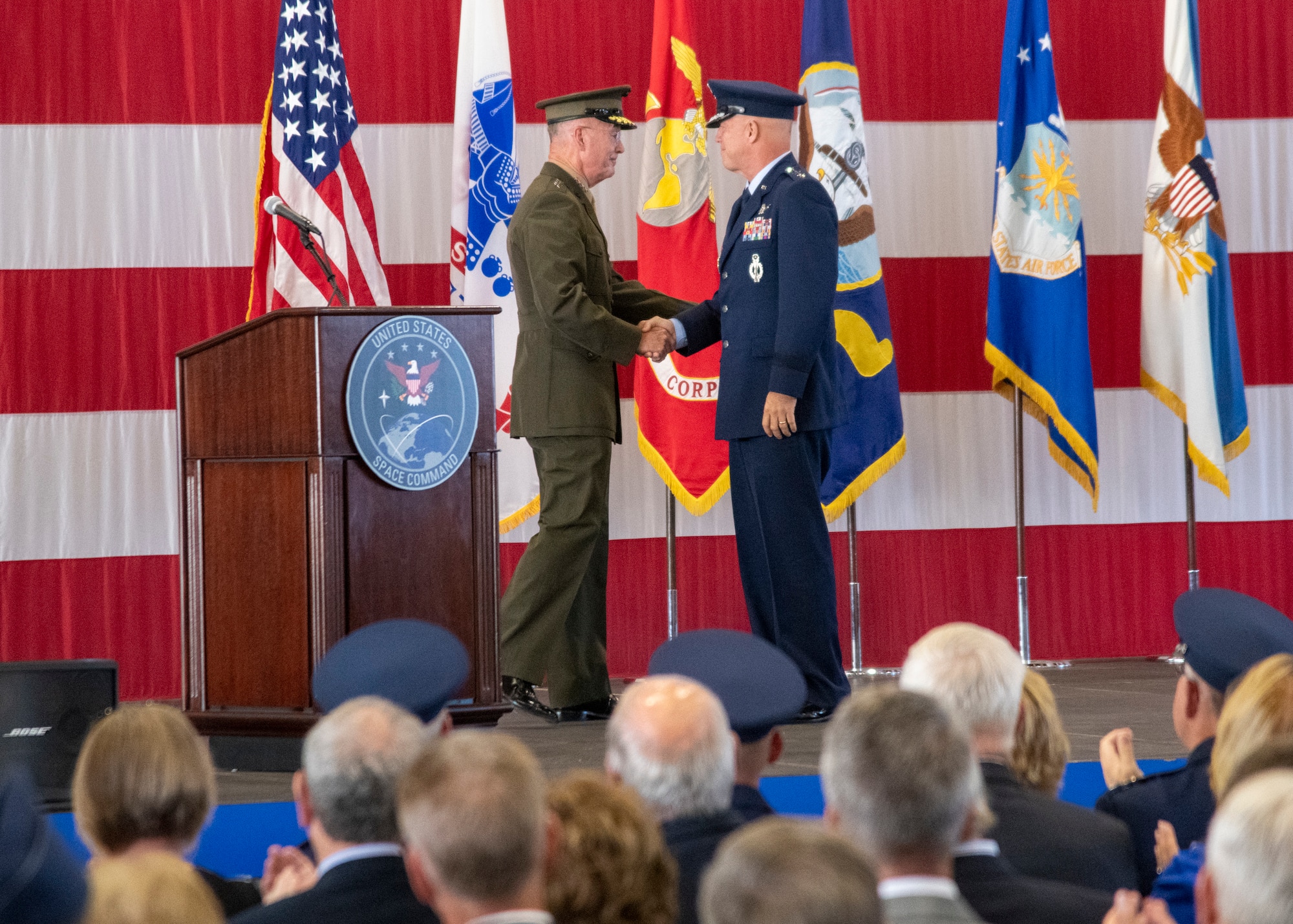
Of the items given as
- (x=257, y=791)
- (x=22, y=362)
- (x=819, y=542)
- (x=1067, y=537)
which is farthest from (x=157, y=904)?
(x=1067, y=537)

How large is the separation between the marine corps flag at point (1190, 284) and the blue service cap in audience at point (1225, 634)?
2507 millimetres

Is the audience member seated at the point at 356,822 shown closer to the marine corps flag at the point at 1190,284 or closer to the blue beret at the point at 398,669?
the blue beret at the point at 398,669

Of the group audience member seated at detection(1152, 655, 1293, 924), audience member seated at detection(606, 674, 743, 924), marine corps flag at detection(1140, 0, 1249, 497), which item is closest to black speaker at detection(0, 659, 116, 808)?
audience member seated at detection(606, 674, 743, 924)

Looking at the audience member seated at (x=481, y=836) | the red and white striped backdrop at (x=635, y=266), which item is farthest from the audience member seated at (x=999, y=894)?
the red and white striped backdrop at (x=635, y=266)

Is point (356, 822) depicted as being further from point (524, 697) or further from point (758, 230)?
point (758, 230)

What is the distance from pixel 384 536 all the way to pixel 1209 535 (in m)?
3.11

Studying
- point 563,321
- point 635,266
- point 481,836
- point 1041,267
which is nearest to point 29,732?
point 563,321

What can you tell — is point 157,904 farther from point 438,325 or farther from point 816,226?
point 816,226

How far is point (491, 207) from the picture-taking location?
437 centimetres

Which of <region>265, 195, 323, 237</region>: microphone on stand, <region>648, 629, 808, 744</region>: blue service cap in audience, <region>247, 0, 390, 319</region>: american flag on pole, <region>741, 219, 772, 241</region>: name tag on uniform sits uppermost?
<region>247, 0, 390, 319</region>: american flag on pole

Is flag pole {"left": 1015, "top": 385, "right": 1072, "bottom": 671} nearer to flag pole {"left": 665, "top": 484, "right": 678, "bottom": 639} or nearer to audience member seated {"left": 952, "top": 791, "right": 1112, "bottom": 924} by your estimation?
flag pole {"left": 665, "top": 484, "right": 678, "bottom": 639}

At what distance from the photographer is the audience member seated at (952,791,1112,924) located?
136cm

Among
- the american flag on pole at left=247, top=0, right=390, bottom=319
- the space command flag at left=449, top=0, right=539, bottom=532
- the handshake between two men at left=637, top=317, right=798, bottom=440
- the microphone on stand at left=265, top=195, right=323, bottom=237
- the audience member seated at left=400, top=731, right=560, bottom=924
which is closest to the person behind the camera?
the audience member seated at left=400, top=731, right=560, bottom=924

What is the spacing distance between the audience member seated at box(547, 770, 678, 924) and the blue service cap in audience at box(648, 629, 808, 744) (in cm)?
56
